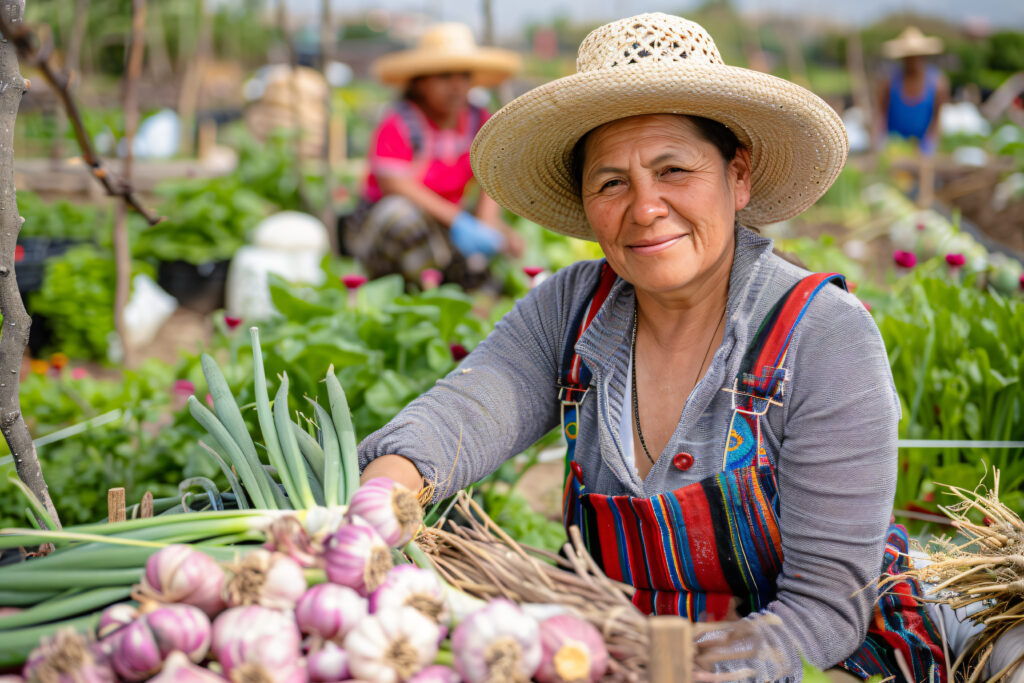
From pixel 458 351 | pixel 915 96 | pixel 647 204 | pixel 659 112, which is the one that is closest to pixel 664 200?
pixel 647 204

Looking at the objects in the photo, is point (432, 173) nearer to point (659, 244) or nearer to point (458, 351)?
point (458, 351)

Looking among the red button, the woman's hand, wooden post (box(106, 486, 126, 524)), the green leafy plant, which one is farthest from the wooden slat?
the green leafy plant

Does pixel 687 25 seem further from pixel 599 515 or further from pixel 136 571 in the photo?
pixel 136 571

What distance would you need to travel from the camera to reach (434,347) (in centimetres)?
227

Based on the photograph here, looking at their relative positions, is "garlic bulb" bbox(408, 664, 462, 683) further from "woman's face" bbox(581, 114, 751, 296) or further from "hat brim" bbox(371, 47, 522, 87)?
"hat brim" bbox(371, 47, 522, 87)

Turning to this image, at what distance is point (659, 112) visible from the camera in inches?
59.2

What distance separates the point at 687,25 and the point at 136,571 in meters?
1.25

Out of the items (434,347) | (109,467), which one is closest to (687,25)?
(434,347)

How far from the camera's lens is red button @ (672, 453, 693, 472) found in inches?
57.2

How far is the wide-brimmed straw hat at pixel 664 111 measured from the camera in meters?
1.40

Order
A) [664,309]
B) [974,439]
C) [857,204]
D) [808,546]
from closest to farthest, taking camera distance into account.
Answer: [808,546]
[664,309]
[974,439]
[857,204]

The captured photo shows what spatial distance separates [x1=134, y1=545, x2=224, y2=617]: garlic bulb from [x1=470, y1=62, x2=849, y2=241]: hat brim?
0.94 m

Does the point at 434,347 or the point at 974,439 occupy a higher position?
the point at 434,347

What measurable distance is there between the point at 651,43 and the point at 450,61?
3.33 m
